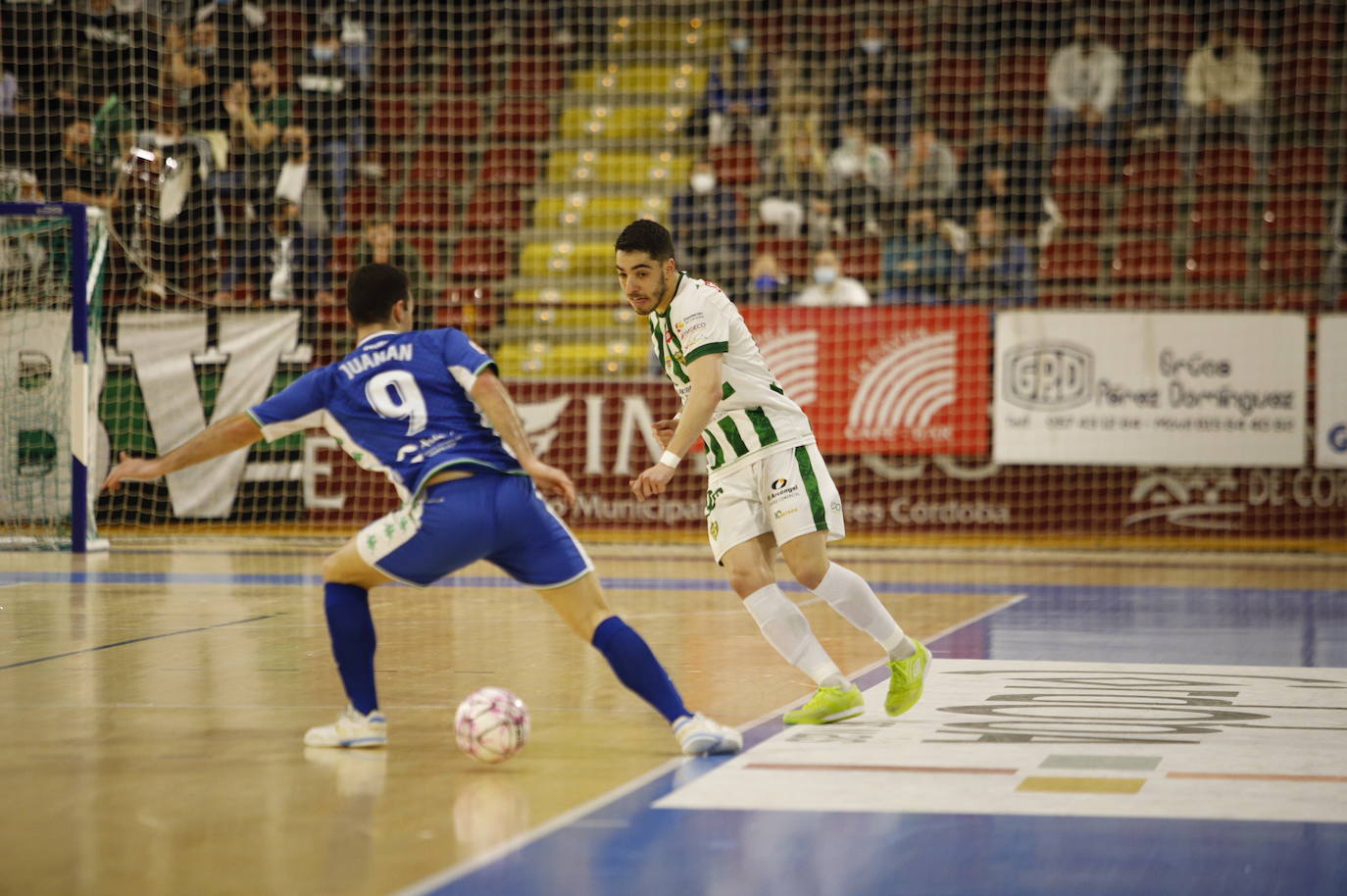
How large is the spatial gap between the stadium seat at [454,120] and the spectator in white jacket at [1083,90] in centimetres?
703

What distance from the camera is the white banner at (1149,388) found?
15695 mm

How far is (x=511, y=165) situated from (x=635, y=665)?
15556mm

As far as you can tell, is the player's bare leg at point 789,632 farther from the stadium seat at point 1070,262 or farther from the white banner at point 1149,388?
the stadium seat at point 1070,262

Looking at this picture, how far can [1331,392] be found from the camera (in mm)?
15594

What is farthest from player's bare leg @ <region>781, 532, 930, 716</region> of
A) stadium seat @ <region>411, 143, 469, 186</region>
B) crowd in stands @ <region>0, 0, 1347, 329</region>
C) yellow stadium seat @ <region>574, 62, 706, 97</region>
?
yellow stadium seat @ <region>574, 62, 706, 97</region>

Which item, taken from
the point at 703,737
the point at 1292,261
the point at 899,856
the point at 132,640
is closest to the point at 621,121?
the point at 1292,261

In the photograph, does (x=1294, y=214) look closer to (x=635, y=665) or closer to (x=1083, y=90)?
(x=1083, y=90)

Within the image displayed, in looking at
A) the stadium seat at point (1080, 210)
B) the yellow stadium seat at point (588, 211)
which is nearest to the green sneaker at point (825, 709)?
the stadium seat at point (1080, 210)

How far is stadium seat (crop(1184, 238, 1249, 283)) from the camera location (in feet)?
A: 57.0

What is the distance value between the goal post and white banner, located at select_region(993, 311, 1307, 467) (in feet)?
28.2

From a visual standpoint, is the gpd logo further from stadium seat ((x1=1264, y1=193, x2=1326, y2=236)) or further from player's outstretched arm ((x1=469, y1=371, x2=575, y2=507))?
player's outstretched arm ((x1=469, y1=371, x2=575, y2=507))

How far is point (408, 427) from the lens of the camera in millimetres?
5637

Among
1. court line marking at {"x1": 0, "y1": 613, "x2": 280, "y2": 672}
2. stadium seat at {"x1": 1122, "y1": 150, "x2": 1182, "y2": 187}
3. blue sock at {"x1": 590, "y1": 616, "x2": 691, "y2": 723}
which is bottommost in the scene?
court line marking at {"x1": 0, "y1": 613, "x2": 280, "y2": 672}

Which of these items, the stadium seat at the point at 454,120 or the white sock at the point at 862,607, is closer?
the white sock at the point at 862,607
